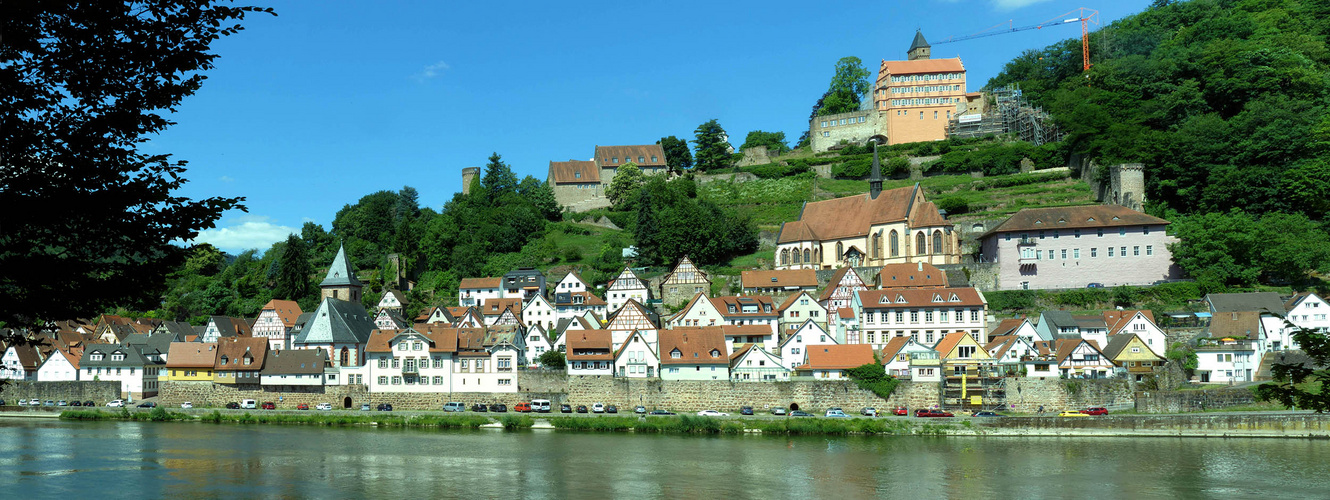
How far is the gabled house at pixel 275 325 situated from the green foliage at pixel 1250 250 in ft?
162

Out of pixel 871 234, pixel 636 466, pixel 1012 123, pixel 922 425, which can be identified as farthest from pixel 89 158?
pixel 1012 123

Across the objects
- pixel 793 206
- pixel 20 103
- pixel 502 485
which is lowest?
pixel 502 485

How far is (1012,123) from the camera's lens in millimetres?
82875

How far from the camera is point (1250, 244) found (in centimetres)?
5112

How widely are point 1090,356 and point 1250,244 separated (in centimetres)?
1373

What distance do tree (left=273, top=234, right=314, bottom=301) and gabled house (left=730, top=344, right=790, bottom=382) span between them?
115ft

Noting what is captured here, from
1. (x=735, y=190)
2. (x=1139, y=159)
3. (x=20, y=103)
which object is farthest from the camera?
(x=735, y=190)

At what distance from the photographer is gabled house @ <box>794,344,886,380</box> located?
45.2m

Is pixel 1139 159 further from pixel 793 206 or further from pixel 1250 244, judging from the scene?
pixel 793 206

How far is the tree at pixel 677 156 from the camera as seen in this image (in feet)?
292

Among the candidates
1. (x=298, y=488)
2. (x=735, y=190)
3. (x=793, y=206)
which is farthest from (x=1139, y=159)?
(x=298, y=488)

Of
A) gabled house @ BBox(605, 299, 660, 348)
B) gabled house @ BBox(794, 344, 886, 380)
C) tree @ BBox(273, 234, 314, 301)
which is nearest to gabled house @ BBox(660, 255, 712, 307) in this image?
gabled house @ BBox(605, 299, 660, 348)

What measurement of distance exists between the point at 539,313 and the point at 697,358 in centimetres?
1544

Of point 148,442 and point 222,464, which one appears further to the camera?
point 148,442
